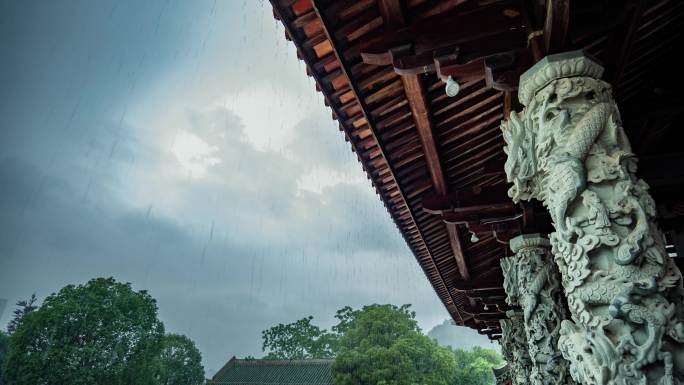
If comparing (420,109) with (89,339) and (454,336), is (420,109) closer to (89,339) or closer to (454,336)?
(89,339)

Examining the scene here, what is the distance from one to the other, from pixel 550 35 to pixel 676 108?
90.4 inches

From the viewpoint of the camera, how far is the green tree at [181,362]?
23.1m

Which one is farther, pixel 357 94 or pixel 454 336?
pixel 454 336

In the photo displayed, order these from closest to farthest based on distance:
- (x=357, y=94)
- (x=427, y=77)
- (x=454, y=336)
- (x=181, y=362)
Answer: (x=357, y=94) → (x=427, y=77) → (x=181, y=362) → (x=454, y=336)

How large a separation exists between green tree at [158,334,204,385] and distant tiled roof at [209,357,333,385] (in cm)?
146

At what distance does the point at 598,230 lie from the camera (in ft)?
6.63

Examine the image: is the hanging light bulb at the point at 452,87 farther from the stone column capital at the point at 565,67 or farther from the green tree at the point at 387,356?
the green tree at the point at 387,356

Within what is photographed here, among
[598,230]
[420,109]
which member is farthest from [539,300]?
[598,230]

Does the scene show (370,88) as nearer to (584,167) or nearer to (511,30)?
(511,30)

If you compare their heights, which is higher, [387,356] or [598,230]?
[387,356]

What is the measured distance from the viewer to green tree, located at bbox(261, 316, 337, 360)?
34.3 metres

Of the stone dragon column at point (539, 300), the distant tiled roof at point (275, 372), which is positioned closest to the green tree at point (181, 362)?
the distant tiled roof at point (275, 372)

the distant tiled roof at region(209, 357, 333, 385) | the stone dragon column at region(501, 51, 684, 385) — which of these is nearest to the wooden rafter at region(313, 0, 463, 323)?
the stone dragon column at region(501, 51, 684, 385)

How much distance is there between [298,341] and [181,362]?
13.5 metres
